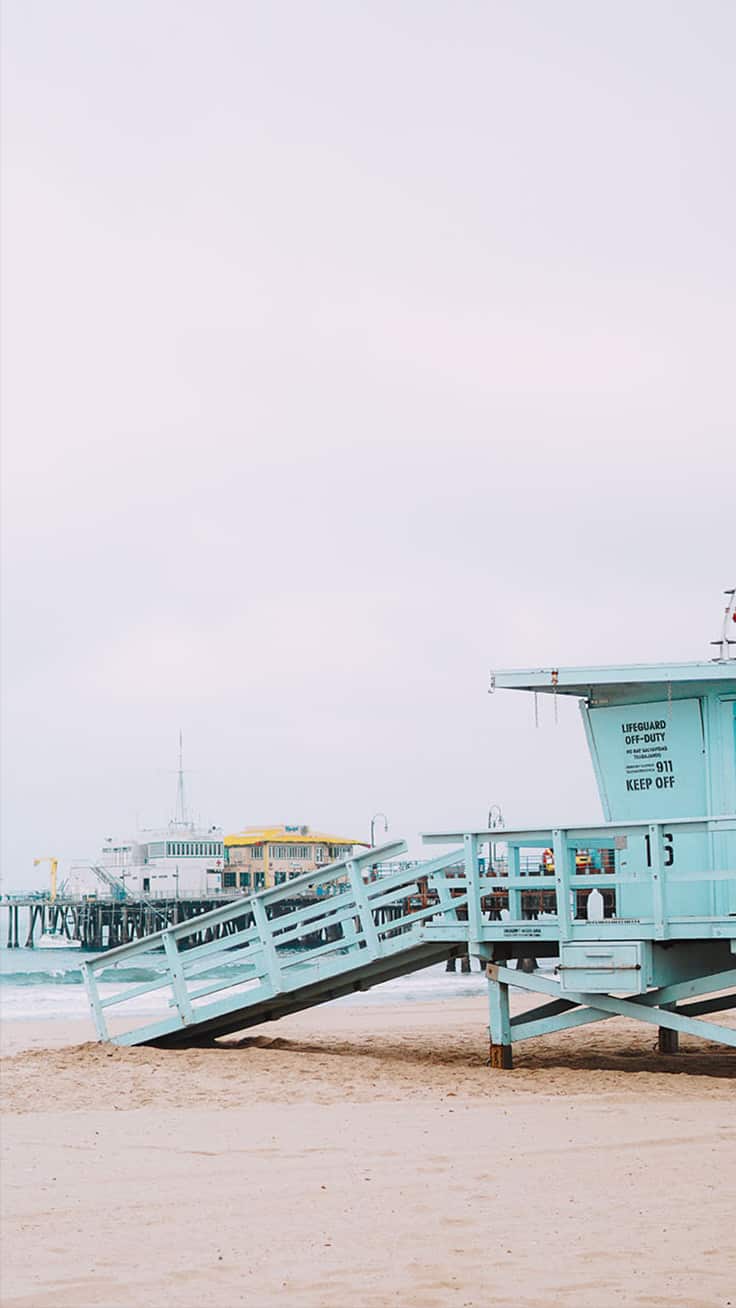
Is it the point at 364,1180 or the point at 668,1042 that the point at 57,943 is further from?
the point at 364,1180

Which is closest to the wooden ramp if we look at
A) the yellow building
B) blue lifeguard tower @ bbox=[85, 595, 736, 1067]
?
blue lifeguard tower @ bbox=[85, 595, 736, 1067]

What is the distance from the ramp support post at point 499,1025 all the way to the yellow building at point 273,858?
274 ft

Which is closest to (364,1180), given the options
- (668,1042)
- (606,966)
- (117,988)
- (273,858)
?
(606,966)

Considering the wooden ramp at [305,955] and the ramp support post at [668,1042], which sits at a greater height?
the wooden ramp at [305,955]

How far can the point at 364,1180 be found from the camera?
8719 millimetres

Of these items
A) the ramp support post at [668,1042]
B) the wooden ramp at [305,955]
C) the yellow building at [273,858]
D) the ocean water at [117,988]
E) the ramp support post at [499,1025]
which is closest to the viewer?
the ramp support post at [499,1025]

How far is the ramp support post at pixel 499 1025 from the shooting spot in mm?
13273

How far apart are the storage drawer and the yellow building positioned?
8472 cm

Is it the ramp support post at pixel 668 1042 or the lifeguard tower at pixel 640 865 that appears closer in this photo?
the lifeguard tower at pixel 640 865

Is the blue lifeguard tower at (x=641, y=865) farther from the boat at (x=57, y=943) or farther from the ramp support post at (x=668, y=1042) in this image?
the boat at (x=57, y=943)

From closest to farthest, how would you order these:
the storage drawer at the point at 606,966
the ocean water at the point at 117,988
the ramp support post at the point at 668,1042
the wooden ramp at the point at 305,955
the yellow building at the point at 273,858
Answer: the storage drawer at the point at 606,966 → the wooden ramp at the point at 305,955 → the ramp support post at the point at 668,1042 → the ocean water at the point at 117,988 → the yellow building at the point at 273,858

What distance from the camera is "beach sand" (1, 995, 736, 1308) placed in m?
6.61

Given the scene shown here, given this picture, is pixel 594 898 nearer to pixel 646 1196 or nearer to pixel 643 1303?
pixel 646 1196

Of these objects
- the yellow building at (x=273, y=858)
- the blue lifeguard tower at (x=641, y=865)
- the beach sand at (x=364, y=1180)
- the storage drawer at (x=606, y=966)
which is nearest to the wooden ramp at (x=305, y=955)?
the beach sand at (x=364, y=1180)
